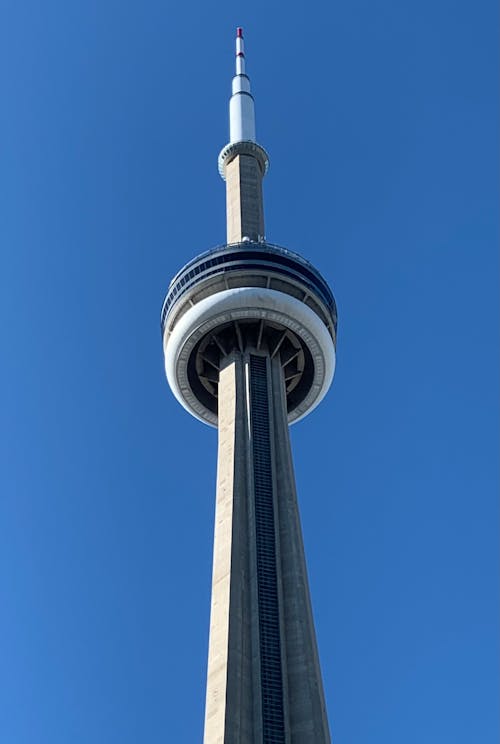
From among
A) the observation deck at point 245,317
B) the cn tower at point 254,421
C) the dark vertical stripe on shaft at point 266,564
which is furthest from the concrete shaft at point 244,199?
the dark vertical stripe on shaft at point 266,564

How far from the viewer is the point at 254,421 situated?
5916cm

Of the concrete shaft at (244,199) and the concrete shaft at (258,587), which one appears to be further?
the concrete shaft at (244,199)

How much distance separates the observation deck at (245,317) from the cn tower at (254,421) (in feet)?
0.29

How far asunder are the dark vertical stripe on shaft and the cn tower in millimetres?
64

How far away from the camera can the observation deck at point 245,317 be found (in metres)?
62.4

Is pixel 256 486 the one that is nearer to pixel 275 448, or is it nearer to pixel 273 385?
pixel 275 448

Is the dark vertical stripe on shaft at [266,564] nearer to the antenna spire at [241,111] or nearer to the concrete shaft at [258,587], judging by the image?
the concrete shaft at [258,587]

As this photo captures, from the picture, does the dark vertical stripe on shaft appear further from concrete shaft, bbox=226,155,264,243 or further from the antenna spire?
the antenna spire

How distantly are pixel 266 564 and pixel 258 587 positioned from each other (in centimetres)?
165

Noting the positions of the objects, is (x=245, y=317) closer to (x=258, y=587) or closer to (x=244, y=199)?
(x=244, y=199)

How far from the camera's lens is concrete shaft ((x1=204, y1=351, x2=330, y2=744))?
4588cm

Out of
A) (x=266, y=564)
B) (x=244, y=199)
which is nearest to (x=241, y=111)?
(x=244, y=199)

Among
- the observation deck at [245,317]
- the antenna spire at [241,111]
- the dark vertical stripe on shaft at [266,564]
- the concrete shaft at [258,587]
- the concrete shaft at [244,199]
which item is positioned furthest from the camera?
the antenna spire at [241,111]

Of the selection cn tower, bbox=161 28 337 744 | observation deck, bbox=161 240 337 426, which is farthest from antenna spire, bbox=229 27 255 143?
observation deck, bbox=161 240 337 426
